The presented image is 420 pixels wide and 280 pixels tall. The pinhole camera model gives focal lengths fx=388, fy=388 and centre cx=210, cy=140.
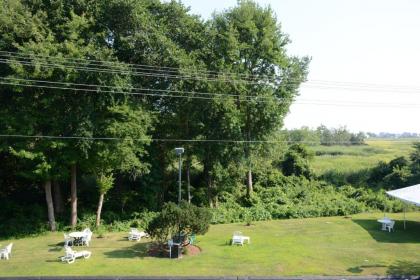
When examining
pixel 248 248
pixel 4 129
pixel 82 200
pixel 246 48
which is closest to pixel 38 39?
pixel 4 129

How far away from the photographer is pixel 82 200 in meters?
30.0

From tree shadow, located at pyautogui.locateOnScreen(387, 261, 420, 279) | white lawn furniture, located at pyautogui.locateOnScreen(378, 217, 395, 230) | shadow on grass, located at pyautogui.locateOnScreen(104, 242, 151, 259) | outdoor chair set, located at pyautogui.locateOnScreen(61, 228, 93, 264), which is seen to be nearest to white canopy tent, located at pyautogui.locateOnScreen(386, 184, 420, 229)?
white lawn furniture, located at pyautogui.locateOnScreen(378, 217, 395, 230)

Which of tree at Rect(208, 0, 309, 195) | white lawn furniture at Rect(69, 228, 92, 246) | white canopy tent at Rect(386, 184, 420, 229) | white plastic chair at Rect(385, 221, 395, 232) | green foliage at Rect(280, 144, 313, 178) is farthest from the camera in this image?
green foliage at Rect(280, 144, 313, 178)

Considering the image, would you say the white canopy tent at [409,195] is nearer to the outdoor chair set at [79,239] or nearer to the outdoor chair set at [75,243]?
the outdoor chair set at [75,243]

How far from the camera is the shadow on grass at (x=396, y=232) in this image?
21531mm

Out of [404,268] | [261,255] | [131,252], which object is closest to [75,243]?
[131,252]

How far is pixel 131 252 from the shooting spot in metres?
20.0

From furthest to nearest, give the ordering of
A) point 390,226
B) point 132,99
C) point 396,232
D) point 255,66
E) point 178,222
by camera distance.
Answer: point 255,66, point 132,99, point 390,226, point 396,232, point 178,222

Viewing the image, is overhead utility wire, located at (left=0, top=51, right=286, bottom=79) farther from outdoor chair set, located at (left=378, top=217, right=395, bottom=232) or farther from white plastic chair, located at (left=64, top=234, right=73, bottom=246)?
outdoor chair set, located at (left=378, top=217, right=395, bottom=232)

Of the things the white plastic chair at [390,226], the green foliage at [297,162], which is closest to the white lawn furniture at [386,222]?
the white plastic chair at [390,226]

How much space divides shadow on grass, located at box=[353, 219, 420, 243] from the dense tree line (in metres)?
10.00

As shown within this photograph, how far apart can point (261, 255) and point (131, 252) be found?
21.8 feet

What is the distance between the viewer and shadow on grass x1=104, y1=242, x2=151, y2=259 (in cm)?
1923

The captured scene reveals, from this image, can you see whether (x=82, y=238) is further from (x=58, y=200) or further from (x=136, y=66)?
(x=136, y=66)
